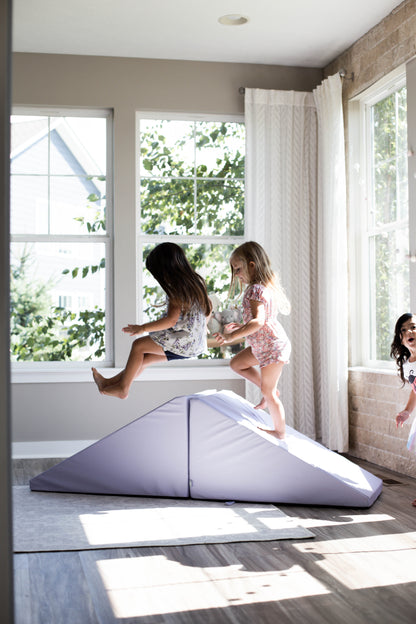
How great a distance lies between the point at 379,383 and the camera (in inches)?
191

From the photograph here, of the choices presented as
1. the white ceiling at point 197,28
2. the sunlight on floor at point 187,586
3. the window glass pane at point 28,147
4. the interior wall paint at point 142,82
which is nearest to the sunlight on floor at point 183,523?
the sunlight on floor at point 187,586

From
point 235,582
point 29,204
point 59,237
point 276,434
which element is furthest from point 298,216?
point 235,582

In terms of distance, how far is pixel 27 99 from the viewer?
544 cm

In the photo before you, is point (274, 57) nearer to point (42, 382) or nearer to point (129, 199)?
point (129, 199)

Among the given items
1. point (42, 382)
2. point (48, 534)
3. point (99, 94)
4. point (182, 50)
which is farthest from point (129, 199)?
point (48, 534)

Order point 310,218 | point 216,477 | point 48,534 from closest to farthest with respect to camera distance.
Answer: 1. point 48,534
2. point 216,477
3. point 310,218

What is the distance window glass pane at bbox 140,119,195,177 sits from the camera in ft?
18.5

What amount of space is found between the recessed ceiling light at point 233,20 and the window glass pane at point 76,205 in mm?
1518

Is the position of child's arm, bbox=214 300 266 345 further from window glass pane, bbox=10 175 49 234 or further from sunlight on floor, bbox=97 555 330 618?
window glass pane, bbox=10 175 49 234

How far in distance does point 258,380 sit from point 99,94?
2.68 metres

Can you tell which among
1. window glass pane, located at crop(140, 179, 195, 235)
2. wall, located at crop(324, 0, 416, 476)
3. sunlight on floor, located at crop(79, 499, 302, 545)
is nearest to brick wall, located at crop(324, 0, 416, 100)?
wall, located at crop(324, 0, 416, 476)

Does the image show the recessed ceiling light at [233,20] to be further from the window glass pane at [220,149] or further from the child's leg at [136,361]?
the child's leg at [136,361]

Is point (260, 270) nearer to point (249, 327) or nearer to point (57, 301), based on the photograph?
point (249, 327)

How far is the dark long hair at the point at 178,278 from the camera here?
3836mm
